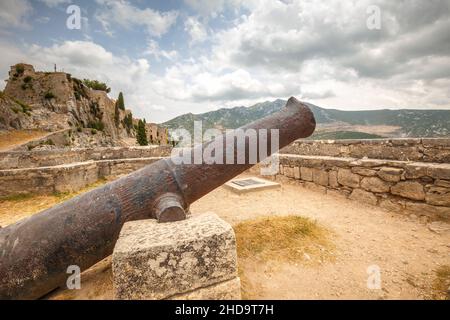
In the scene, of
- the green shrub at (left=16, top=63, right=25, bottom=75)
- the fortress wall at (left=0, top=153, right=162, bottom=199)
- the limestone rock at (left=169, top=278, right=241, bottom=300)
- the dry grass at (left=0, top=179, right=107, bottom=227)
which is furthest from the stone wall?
the green shrub at (left=16, top=63, right=25, bottom=75)

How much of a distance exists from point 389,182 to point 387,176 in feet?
0.39

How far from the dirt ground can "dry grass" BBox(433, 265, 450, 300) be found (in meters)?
0.03

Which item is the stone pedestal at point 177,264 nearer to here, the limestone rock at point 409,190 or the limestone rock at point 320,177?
the limestone rock at point 409,190

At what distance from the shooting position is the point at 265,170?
8.02 m

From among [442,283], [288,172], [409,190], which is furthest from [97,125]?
[442,283]

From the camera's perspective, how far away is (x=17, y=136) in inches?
806

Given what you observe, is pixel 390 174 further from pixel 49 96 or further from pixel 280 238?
pixel 49 96

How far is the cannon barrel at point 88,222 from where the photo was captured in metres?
1.77

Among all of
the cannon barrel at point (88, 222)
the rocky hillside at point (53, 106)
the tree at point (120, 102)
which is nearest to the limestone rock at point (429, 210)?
the cannon barrel at point (88, 222)

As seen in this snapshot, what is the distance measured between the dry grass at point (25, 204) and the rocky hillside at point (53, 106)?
20.6m

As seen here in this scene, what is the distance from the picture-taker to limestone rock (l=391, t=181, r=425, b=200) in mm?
3963

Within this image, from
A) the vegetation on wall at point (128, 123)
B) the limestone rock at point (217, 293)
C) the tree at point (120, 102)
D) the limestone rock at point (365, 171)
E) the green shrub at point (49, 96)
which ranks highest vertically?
the tree at point (120, 102)

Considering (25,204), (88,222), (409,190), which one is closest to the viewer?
(88,222)
